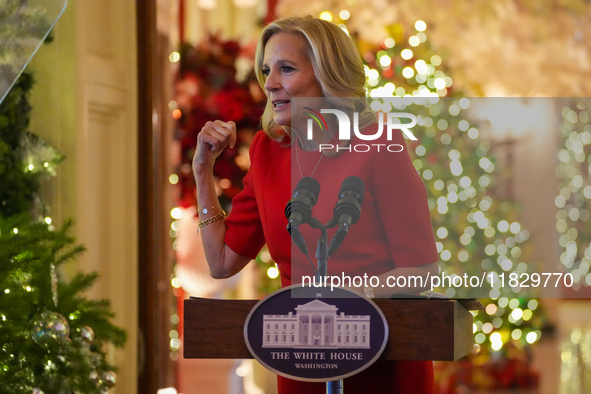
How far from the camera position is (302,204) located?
0.96 metres

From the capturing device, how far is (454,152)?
336cm

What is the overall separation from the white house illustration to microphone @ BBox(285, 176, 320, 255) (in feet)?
0.42

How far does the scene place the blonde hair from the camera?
45.4 inches

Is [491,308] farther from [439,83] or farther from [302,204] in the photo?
[302,204]

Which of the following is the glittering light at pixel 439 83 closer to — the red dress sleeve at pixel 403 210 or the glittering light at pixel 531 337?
the glittering light at pixel 531 337

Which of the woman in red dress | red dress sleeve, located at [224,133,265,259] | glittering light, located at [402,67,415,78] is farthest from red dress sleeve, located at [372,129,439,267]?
glittering light, located at [402,67,415,78]

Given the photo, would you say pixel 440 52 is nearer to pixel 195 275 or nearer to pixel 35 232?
pixel 195 275

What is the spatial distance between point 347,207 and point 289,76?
32 cm

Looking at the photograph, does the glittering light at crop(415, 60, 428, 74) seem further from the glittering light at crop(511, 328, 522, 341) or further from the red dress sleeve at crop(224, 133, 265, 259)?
the red dress sleeve at crop(224, 133, 265, 259)

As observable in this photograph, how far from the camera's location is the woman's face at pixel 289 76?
3.80ft

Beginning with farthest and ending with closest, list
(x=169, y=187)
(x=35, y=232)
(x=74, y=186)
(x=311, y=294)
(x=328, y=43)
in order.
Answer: (x=169, y=187)
(x=74, y=186)
(x=35, y=232)
(x=328, y=43)
(x=311, y=294)

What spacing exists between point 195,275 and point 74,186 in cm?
113

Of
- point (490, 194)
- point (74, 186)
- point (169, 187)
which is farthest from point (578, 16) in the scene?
point (74, 186)

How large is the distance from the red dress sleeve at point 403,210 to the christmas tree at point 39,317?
0.83 meters
